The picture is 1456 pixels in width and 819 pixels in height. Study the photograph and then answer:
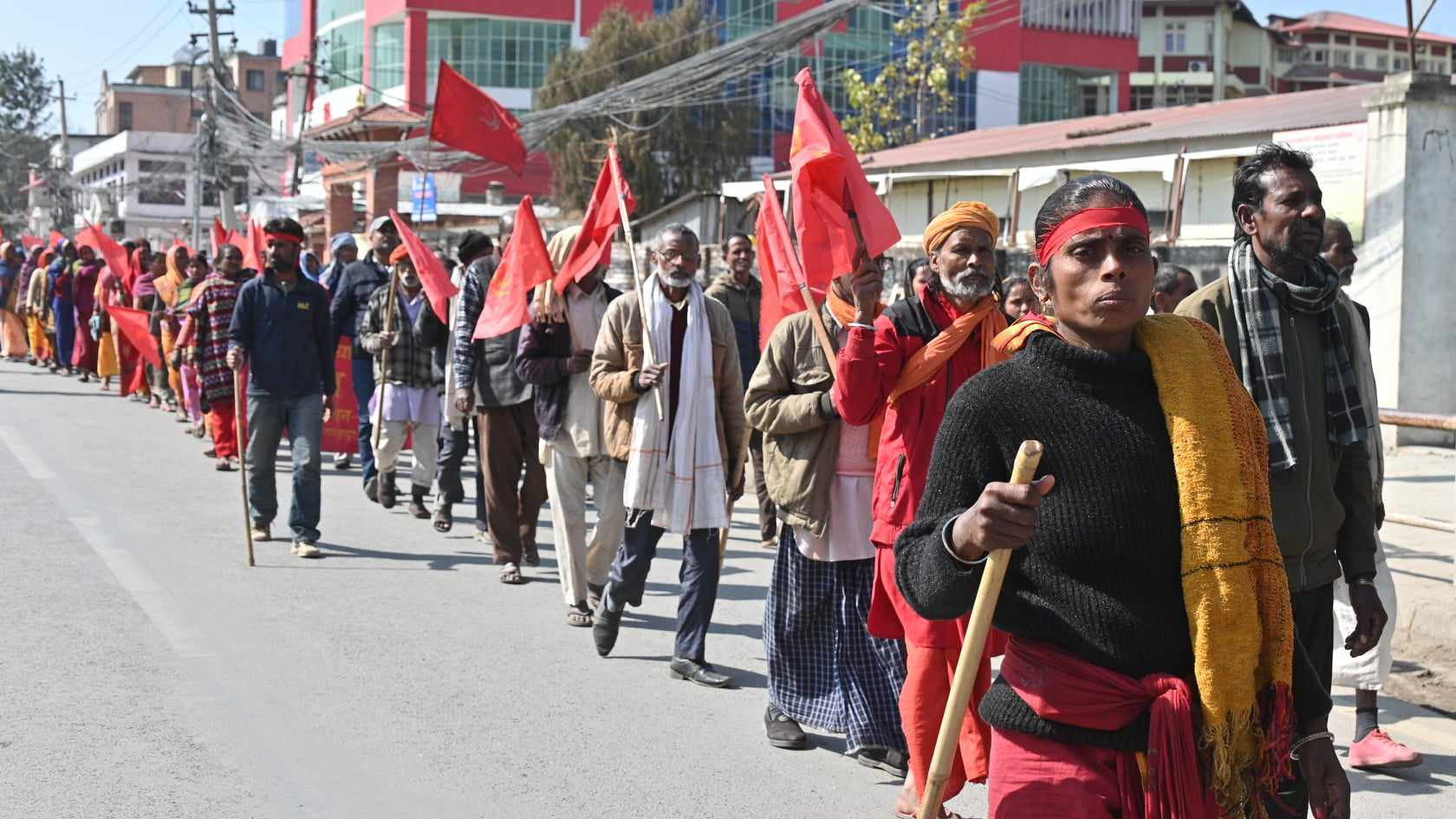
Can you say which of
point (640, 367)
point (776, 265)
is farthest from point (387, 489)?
point (776, 265)

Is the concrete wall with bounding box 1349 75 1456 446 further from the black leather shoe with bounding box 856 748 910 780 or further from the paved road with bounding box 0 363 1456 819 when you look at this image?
the black leather shoe with bounding box 856 748 910 780

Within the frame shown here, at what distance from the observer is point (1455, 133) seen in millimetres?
15930

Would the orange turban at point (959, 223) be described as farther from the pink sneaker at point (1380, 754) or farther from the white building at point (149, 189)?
the white building at point (149, 189)

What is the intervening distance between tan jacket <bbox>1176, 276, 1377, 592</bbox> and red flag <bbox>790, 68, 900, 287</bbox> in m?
1.75

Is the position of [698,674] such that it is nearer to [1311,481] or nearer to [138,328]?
[1311,481]

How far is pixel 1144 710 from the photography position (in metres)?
2.95

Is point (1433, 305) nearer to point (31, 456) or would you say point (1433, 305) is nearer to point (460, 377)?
point (460, 377)

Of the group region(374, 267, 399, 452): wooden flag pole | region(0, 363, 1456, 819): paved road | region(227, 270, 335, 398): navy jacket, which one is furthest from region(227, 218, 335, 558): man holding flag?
region(374, 267, 399, 452): wooden flag pole

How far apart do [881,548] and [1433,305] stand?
12.3m

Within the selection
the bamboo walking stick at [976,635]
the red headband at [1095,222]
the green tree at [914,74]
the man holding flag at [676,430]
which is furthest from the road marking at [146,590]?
the green tree at [914,74]

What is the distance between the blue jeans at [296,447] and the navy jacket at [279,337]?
0.25ft

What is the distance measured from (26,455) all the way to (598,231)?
7.72m

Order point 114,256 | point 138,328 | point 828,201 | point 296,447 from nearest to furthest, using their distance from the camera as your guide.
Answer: point 828,201, point 296,447, point 138,328, point 114,256

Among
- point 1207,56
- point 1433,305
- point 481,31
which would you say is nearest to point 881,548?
point 1433,305
